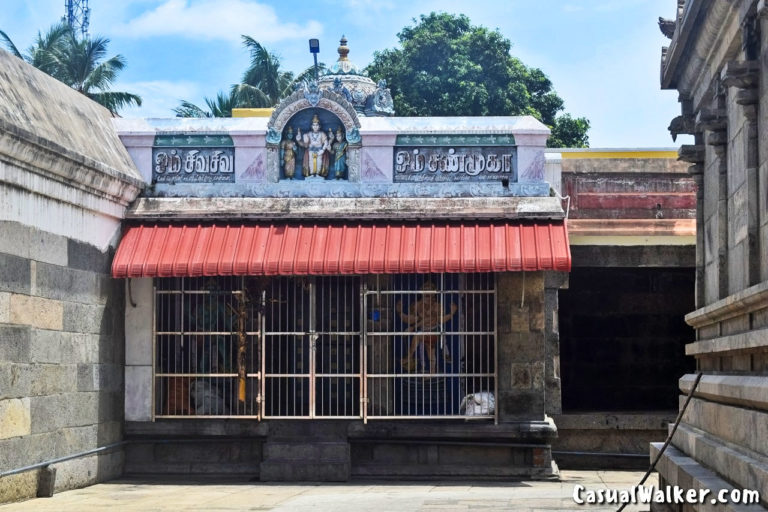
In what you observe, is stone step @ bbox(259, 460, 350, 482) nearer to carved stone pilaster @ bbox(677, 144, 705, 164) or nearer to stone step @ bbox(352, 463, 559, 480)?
stone step @ bbox(352, 463, 559, 480)

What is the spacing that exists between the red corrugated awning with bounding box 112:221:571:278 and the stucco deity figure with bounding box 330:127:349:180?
768 millimetres

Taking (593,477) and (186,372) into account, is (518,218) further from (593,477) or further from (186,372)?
(186,372)

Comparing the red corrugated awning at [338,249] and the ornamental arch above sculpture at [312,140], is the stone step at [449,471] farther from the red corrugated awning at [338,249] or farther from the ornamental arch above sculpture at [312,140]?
the ornamental arch above sculpture at [312,140]

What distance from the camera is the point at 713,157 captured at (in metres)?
11.3

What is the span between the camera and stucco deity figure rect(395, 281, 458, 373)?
51.5 ft

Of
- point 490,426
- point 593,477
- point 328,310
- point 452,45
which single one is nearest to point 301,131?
point 328,310

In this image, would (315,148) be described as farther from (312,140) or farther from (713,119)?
(713,119)

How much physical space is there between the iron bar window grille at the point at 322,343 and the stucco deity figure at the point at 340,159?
51.0 inches

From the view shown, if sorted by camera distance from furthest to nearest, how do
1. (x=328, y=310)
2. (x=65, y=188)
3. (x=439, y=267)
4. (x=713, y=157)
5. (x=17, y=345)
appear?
1. (x=328, y=310)
2. (x=439, y=267)
3. (x=65, y=188)
4. (x=17, y=345)
5. (x=713, y=157)

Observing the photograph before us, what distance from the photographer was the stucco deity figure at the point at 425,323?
15.7 metres

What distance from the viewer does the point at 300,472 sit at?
49.9ft

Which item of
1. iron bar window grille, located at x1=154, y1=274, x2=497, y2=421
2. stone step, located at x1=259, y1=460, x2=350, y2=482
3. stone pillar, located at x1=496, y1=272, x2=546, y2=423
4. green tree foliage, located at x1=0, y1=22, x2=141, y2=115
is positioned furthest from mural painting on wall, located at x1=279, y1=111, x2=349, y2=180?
green tree foliage, located at x1=0, y1=22, x2=141, y2=115

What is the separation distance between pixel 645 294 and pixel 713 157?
879 cm

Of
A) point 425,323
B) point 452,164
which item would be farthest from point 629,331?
point 452,164
